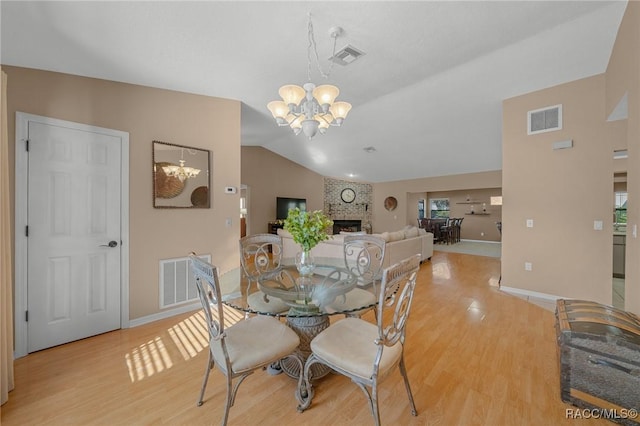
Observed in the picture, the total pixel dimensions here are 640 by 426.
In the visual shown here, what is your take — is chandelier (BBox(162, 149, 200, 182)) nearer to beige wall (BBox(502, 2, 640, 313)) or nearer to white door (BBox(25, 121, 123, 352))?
white door (BBox(25, 121, 123, 352))

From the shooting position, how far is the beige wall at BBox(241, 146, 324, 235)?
787 centimetres

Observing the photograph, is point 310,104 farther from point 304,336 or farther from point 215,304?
point 304,336

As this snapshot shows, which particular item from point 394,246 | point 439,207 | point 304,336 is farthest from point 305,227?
point 439,207

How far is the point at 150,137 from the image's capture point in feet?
9.44

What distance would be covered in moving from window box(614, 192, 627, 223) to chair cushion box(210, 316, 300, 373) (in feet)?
24.6

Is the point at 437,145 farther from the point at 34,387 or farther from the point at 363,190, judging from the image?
the point at 34,387

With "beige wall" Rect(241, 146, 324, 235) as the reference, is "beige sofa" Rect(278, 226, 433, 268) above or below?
below

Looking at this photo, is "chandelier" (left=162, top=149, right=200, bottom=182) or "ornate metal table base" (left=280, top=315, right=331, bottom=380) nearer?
"ornate metal table base" (left=280, top=315, right=331, bottom=380)

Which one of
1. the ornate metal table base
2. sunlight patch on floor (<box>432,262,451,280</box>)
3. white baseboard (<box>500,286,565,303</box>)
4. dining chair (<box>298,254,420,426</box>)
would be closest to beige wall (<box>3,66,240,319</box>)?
the ornate metal table base

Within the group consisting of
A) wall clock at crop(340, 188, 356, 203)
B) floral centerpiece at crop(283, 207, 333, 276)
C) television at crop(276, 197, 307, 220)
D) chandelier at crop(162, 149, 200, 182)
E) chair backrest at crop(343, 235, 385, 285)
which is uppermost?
wall clock at crop(340, 188, 356, 203)

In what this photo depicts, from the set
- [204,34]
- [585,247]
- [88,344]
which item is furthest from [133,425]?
[585,247]

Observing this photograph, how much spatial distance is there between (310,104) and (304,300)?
1.68 meters

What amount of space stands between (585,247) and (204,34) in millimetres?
5083

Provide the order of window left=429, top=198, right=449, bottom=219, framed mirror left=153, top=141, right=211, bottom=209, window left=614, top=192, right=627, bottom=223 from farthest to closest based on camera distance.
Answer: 1. window left=429, top=198, right=449, bottom=219
2. window left=614, top=192, right=627, bottom=223
3. framed mirror left=153, top=141, right=211, bottom=209
